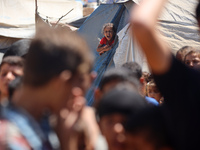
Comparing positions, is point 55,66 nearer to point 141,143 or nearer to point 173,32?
point 141,143

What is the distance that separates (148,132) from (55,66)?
0.58m

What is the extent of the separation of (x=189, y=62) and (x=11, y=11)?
10711 millimetres

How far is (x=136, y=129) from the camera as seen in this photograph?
1.75 meters

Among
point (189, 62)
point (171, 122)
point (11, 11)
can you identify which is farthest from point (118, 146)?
point (11, 11)

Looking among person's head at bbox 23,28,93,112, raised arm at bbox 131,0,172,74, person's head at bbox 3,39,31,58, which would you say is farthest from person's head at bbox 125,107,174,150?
person's head at bbox 3,39,31,58

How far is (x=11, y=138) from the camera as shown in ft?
4.35

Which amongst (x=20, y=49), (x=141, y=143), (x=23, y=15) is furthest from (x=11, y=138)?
(x=23, y=15)

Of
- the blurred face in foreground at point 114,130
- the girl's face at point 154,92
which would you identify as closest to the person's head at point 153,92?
the girl's face at point 154,92

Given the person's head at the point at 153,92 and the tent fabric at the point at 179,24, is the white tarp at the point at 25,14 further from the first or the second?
the person's head at the point at 153,92

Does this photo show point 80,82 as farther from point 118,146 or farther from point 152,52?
point 118,146

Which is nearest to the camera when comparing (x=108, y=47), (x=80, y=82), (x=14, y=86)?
(x=80, y=82)

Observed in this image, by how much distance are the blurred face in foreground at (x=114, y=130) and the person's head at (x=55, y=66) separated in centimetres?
46

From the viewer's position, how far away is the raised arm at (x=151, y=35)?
152 centimetres

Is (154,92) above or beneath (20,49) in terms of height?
beneath
